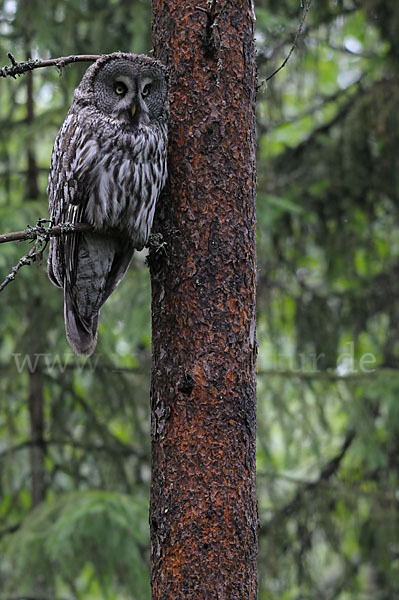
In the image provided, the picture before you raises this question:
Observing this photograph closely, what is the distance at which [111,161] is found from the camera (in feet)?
9.55

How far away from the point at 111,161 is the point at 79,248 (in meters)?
0.37

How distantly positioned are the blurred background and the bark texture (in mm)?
2121

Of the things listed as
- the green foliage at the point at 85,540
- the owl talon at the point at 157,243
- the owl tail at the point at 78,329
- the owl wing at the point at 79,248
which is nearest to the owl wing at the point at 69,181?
the owl wing at the point at 79,248

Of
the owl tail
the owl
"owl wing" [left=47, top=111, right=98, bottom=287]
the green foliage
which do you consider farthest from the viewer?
Answer: the green foliage

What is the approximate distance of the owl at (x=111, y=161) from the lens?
2.83 meters

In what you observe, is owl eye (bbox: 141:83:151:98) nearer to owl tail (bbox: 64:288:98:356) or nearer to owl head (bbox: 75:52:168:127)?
owl head (bbox: 75:52:168:127)

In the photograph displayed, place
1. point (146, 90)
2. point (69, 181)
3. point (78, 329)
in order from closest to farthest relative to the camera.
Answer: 1. point (146, 90)
2. point (69, 181)
3. point (78, 329)

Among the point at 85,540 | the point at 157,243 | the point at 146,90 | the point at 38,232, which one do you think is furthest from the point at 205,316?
the point at 85,540

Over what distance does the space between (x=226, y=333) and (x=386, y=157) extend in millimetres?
4217

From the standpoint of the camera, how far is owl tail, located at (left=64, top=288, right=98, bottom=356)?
3209 mm

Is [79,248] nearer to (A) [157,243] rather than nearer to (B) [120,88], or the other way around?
(A) [157,243]

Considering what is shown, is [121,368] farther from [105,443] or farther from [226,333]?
[226,333]

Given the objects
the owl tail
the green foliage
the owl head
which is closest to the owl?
the owl head

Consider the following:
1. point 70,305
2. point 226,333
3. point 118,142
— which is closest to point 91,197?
point 118,142
